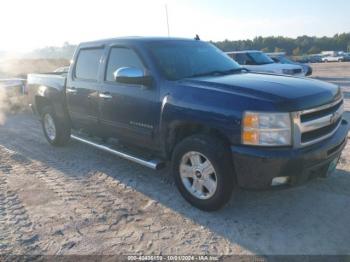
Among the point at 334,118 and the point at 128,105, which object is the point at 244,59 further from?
the point at 334,118

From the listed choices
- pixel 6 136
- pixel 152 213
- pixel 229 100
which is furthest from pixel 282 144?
pixel 6 136

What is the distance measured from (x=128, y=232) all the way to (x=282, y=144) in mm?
1743

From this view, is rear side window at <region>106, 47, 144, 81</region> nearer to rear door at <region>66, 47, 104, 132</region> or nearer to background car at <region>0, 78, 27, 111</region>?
rear door at <region>66, 47, 104, 132</region>

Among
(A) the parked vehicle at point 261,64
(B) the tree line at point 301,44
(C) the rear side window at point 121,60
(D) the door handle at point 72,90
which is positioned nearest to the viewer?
(C) the rear side window at point 121,60

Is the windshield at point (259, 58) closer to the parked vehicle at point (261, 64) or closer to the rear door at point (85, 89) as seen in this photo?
the parked vehicle at point (261, 64)

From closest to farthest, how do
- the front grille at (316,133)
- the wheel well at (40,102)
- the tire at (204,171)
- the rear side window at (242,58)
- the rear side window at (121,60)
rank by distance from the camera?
the front grille at (316,133) < the tire at (204,171) < the rear side window at (121,60) < the wheel well at (40,102) < the rear side window at (242,58)

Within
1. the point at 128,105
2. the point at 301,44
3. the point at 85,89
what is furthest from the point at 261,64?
the point at 301,44

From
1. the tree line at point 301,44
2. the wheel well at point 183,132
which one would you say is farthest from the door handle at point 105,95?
the tree line at point 301,44

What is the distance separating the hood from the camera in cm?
345

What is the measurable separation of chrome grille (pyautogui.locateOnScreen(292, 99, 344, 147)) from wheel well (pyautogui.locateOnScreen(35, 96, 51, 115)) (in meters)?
4.91

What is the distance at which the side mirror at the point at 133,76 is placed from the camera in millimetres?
4285

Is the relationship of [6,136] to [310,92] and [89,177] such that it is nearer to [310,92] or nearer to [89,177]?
[89,177]

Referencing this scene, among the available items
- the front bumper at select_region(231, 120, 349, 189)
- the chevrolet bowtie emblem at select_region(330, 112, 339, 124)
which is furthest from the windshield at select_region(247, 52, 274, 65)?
the front bumper at select_region(231, 120, 349, 189)

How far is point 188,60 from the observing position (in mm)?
4773
